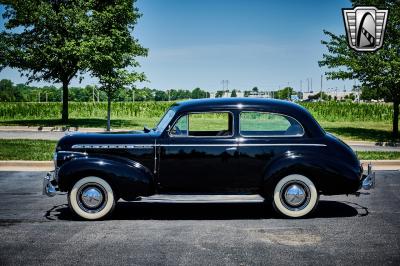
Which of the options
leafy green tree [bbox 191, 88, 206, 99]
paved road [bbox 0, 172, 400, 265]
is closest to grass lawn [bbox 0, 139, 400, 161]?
paved road [bbox 0, 172, 400, 265]

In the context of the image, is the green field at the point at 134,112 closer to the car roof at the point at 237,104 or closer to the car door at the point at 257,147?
the car roof at the point at 237,104

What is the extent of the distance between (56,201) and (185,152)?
2.88 meters

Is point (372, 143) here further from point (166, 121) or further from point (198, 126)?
point (166, 121)

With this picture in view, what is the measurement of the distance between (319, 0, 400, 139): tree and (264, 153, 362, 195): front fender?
15.9 m

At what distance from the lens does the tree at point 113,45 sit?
2658cm

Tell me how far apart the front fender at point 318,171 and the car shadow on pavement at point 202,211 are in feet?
1.77

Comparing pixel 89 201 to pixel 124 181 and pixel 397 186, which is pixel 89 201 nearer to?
pixel 124 181

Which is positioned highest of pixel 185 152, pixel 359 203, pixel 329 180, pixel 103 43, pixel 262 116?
pixel 103 43

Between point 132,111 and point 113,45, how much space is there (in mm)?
19573

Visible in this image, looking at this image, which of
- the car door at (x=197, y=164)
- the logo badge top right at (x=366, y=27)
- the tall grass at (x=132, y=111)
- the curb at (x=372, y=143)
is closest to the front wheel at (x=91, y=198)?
the car door at (x=197, y=164)

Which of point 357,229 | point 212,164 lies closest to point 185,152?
point 212,164

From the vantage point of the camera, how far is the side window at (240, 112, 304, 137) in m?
6.82

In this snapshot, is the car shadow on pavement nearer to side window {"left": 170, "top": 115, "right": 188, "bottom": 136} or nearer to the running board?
the running board

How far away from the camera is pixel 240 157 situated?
669cm
